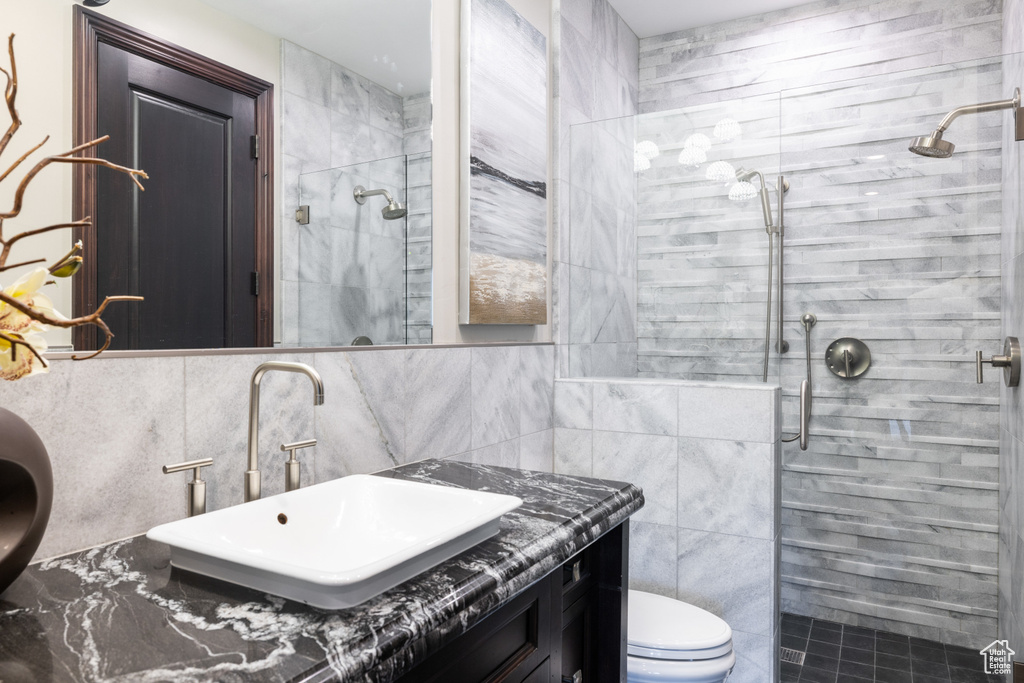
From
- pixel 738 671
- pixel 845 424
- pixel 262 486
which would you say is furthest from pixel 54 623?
pixel 845 424

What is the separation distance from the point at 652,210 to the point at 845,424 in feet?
3.31

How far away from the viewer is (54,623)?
0.76 m

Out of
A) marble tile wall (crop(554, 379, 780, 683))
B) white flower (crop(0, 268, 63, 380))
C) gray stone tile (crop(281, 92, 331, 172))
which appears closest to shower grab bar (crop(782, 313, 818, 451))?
marble tile wall (crop(554, 379, 780, 683))

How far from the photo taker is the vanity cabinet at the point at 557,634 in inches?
36.2

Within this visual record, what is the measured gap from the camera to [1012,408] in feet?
6.15

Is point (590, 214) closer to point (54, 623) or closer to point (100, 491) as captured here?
point (100, 491)

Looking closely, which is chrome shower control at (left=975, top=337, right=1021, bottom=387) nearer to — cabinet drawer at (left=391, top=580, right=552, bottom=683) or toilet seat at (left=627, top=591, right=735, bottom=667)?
toilet seat at (left=627, top=591, right=735, bottom=667)

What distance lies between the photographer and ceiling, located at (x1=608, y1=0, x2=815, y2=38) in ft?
9.43

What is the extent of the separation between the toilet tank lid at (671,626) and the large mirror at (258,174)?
37.4 inches

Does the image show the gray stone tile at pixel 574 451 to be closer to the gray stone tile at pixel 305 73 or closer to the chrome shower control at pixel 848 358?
the chrome shower control at pixel 848 358

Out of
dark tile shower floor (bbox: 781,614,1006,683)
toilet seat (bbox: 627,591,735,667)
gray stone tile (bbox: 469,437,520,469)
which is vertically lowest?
dark tile shower floor (bbox: 781,614,1006,683)

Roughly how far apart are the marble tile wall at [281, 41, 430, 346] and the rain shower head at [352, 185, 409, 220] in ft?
0.06

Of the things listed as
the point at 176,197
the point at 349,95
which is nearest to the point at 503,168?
the point at 349,95

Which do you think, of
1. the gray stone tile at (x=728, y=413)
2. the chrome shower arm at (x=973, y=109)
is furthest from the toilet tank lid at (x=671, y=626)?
the chrome shower arm at (x=973, y=109)
